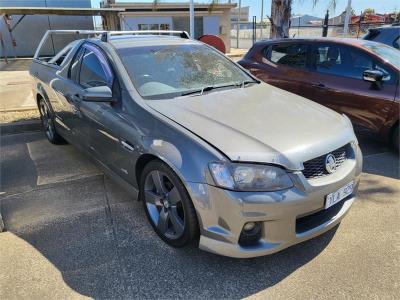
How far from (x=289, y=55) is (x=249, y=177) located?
4091mm

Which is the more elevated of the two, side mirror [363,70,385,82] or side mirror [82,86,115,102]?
side mirror [82,86,115,102]

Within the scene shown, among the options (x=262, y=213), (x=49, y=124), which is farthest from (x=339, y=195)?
(x=49, y=124)

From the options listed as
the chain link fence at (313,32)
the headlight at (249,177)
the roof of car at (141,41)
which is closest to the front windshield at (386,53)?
the roof of car at (141,41)

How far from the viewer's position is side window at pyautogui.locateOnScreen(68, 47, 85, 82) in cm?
418

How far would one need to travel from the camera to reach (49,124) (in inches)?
213

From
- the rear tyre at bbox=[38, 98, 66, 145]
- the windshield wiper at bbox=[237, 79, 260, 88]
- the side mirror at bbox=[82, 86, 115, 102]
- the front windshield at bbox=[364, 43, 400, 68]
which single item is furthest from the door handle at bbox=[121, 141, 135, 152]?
the front windshield at bbox=[364, 43, 400, 68]

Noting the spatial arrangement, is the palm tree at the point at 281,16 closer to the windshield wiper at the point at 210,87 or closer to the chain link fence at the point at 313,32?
the chain link fence at the point at 313,32

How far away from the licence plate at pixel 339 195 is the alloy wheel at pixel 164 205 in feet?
3.44

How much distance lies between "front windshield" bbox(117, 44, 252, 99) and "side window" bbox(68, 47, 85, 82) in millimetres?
839

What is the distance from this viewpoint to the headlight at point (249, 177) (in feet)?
7.75

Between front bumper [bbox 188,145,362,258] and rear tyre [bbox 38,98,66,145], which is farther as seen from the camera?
rear tyre [bbox 38,98,66,145]

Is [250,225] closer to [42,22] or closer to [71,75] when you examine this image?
[71,75]

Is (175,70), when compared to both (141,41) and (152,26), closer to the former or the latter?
(141,41)

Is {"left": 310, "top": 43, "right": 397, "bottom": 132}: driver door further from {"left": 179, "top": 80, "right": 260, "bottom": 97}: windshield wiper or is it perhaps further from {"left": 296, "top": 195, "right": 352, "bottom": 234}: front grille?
{"left": 296, "top": 195, "right": 352, "bottom": 234}: front grille
